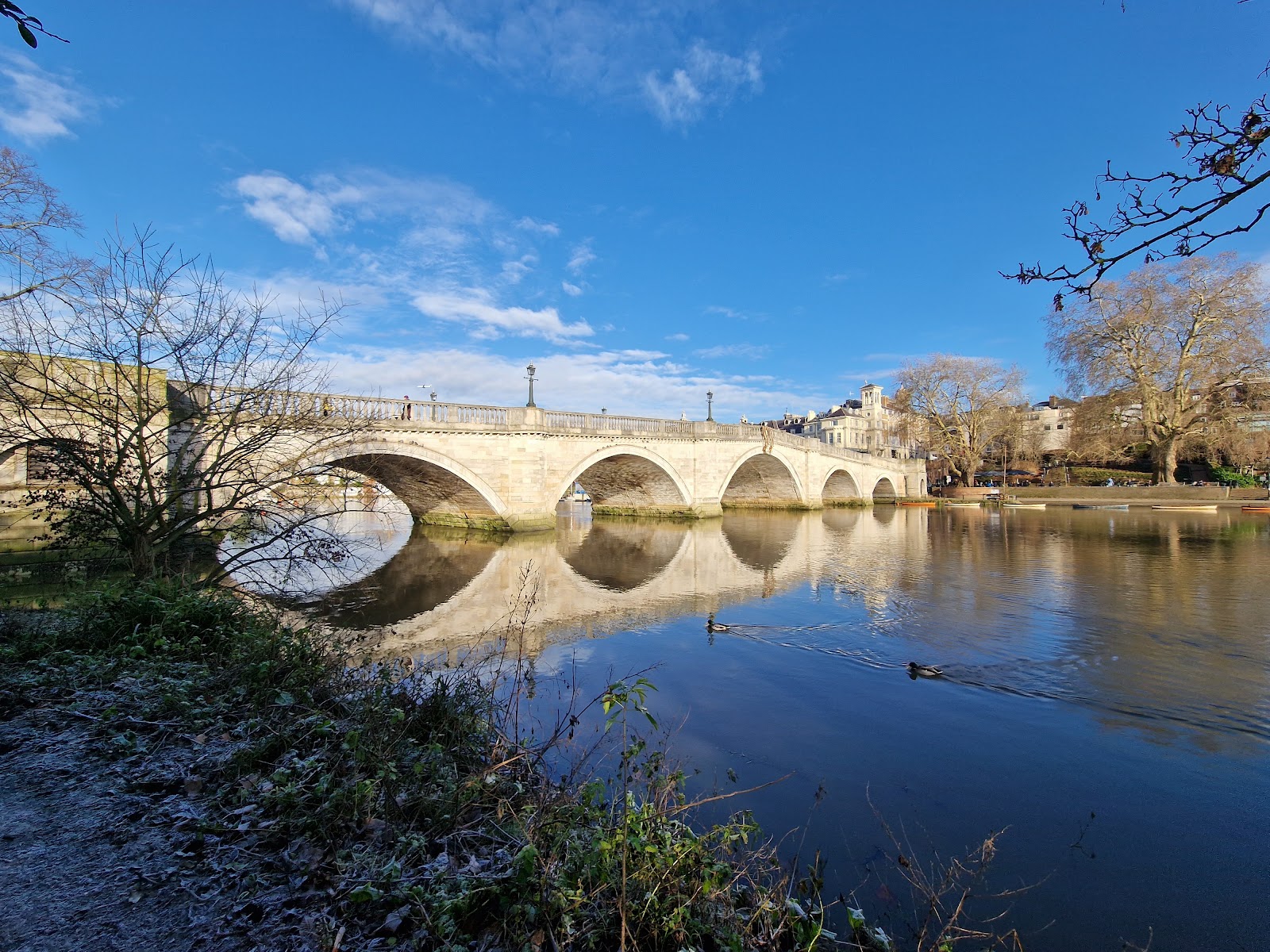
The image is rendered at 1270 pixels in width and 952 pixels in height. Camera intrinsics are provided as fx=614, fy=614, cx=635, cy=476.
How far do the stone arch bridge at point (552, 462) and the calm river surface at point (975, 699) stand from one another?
5.44m

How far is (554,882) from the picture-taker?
222cm

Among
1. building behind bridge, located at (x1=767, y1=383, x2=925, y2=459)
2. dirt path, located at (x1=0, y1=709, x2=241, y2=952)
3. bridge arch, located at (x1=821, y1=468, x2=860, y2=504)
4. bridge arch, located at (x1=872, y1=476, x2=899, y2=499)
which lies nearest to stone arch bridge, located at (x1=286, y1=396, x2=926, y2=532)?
bridge arch, located at (x1=821, y1=468, x2=860, y2=504)

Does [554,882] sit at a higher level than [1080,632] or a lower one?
higher

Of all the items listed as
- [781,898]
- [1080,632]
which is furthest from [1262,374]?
[781,898]

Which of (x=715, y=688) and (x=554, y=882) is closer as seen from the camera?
(x=554, y=882)

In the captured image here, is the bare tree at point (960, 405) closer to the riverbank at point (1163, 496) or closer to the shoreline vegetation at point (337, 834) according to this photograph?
the riverbank at point (1163, 496)

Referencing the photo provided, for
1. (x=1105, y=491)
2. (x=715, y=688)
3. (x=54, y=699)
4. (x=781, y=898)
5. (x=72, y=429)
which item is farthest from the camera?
(x=1105, y=491)

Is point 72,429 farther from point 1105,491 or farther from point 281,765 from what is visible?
point 1105,491

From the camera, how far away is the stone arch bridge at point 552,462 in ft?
62.7

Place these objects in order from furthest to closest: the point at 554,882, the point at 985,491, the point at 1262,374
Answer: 1. the point at 985,491
2. the point at 1262,374
3. the point at 554,882

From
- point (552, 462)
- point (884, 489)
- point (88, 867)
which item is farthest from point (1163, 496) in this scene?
point (88, 867)

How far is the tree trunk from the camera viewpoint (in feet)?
117

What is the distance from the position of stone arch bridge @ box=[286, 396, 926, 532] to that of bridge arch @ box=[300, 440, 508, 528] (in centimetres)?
5

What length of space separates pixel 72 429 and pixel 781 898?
13.6 meters
